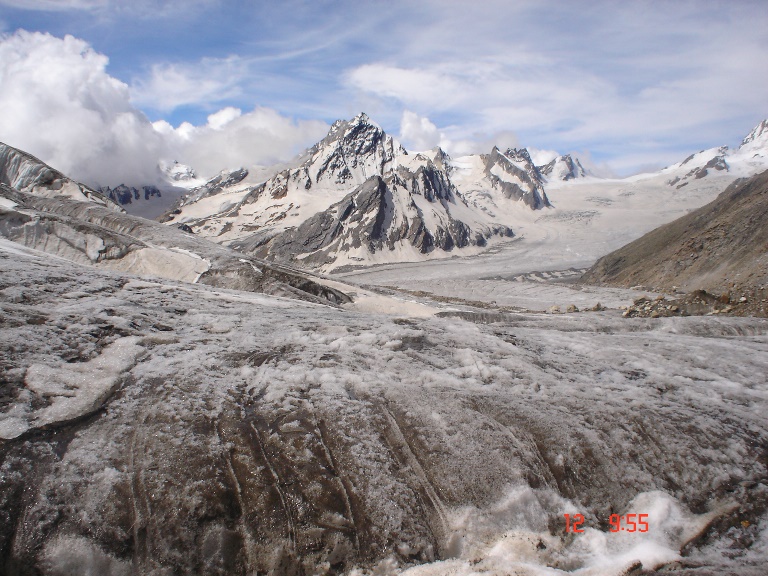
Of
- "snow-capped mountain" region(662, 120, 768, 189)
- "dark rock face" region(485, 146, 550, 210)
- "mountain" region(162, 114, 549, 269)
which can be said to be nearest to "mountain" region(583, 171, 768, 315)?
"mountain" region(162, 114, 549, 269)

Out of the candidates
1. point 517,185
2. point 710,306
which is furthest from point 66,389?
point 517,185

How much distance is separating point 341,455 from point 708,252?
42.2 meters

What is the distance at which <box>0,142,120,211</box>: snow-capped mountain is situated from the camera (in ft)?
83.2

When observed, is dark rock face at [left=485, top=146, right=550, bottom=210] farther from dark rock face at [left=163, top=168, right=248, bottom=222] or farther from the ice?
the ice

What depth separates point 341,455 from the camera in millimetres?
4723

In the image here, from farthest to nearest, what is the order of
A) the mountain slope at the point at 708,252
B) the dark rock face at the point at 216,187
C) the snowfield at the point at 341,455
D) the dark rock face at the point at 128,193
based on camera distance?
the dark rock face at the point at 128,193
the dark rock face at the point at 216,187
the mountain slope at the point at 708,252
the snowfield at the point at 341,455

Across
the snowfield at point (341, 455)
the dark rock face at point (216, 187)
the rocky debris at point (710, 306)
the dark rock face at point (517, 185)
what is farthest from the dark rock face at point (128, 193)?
the snowfield at point (341, 455)

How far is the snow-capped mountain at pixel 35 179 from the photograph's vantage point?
25.4 m

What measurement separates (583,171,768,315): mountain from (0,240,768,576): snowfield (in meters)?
21.3

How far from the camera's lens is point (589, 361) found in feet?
25.0

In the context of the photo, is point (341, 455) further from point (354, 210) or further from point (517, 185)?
point (517, 185)

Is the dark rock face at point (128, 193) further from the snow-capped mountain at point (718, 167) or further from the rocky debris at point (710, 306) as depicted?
the snow-capped mountain at point (718, 167)

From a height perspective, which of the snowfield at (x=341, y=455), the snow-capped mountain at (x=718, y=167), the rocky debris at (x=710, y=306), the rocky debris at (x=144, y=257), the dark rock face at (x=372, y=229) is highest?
the snow-capped mountain at (x=718, y=167)

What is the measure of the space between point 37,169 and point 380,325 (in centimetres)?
2848
